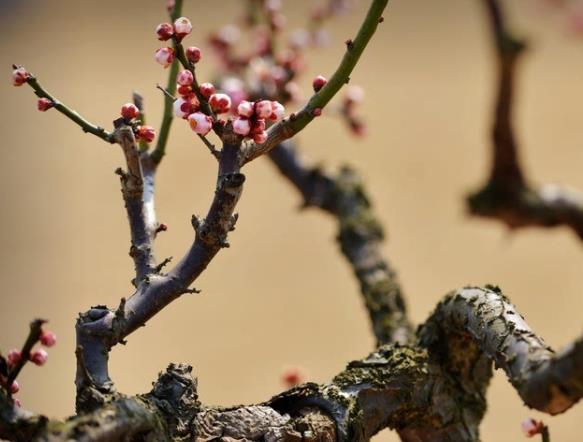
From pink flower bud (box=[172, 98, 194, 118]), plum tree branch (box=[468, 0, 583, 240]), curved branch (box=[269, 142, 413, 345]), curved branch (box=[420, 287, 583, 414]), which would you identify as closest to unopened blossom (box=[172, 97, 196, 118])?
pink flower bud (box=[172, 98, 194, 118])

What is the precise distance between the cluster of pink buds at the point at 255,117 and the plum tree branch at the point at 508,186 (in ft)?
3.69

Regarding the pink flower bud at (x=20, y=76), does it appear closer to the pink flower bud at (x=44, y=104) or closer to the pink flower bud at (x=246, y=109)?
the pink flower bud at (x=44, y=104)

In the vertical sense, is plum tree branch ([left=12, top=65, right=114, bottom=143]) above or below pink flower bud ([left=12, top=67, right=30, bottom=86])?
below

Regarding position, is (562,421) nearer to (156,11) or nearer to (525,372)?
(525,372)

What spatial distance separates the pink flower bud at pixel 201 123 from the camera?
2.80ft

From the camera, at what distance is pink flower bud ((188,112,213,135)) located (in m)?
0.85

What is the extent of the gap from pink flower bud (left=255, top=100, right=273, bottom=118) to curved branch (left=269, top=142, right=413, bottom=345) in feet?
1.68

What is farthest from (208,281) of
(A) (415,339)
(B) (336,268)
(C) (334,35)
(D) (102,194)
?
(A) (415,339)

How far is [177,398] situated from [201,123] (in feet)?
0.82

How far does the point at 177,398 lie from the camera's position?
0.91 m

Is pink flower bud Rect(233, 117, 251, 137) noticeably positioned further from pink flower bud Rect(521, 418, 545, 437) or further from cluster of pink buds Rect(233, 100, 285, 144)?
pink flower bud Rect(521, 418, 545, 437)

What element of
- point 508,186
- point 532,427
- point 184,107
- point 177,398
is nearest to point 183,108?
point 184,107

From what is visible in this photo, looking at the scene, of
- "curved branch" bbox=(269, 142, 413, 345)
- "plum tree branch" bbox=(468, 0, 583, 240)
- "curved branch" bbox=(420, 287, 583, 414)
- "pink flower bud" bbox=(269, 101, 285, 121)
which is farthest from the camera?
"plum tree branch" bbox=(468, 0, 583, 240)

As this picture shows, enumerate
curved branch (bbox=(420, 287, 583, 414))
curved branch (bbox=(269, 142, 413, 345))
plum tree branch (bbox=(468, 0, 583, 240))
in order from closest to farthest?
curved branch (bbox=(420, 287, 583, 414)) < curved branch (bbox=(269, 142, 413, 345)) < plum tree branch (bbox=(468, 0, 583, 240))
